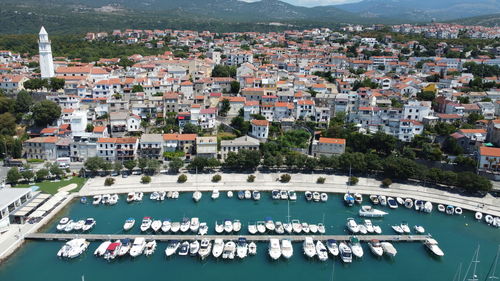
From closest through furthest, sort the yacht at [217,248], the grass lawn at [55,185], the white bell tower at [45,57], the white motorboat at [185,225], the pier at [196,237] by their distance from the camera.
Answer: the yacht at [217,248], the pier at [196,237], the white motorboat at [185,225], the grass lawn at [55,185], the white bell tower at [45,57]

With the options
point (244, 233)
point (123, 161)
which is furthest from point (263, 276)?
point (123, 161)

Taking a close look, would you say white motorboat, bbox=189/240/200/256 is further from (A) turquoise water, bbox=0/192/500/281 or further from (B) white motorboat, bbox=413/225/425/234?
(B) white motorboat, bbox=413/225/425/234

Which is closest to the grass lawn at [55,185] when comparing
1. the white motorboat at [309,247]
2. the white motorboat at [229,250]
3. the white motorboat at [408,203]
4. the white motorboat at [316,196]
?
the white motorboat at [229,250]

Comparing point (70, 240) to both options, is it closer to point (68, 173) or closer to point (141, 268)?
point (141, 268)

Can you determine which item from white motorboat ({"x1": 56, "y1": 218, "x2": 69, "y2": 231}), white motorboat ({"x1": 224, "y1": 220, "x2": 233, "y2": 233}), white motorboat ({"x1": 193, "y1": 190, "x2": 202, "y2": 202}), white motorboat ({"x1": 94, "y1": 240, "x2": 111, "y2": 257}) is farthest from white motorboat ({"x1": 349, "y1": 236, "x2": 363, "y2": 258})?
white motorboat ({"x1": 56, "y1": 218, "x2": 69, "y2": 231})

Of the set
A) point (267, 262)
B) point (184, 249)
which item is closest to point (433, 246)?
point (267, 262)

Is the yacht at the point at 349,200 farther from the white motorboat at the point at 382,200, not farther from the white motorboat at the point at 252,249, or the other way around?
the white motorboat at the point at 252,249
